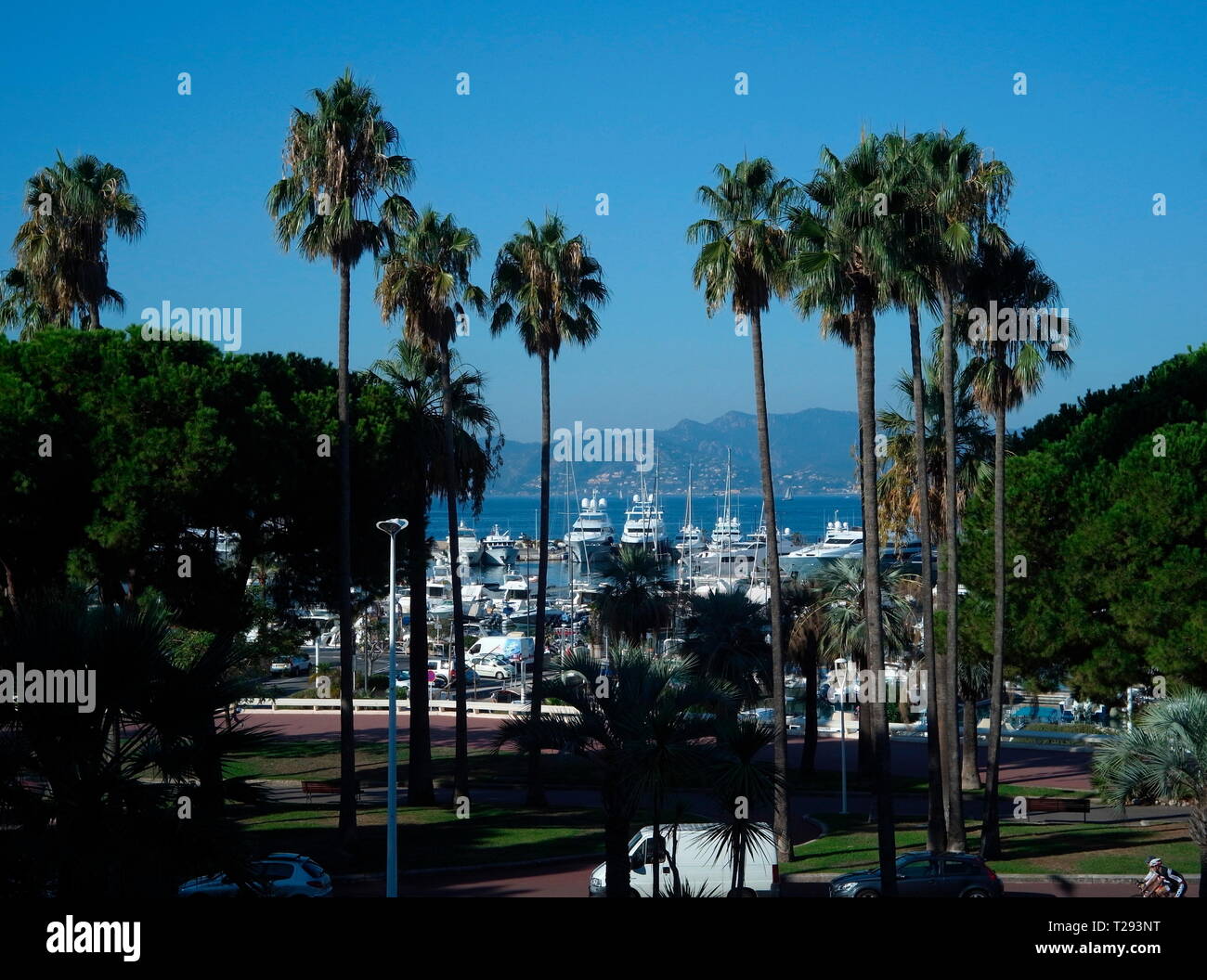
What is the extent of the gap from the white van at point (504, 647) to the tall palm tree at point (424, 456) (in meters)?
44.8

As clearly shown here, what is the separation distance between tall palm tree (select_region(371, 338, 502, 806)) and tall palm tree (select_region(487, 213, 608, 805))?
2.07 metres

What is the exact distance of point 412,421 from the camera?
33.2 meters

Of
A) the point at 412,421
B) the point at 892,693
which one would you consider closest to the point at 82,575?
the point at 412,421

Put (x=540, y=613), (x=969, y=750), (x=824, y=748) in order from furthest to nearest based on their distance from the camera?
(x=824, y=748) < (x=969, y=750) < (x=540, y=613)

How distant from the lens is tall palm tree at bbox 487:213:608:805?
3394 centimetres

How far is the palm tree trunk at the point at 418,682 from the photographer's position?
3262cm

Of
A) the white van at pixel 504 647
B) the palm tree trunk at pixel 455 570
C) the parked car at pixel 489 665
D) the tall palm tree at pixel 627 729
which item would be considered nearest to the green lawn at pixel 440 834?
the palm tree trunk at pixel 455 570

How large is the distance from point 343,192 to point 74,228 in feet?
44.0

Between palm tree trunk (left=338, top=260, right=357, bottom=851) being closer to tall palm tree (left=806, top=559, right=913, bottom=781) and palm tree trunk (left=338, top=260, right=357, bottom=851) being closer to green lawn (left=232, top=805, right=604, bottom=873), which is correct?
green lawn (left=232, top=805, right=604, bottom=873)

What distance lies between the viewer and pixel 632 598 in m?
40.2

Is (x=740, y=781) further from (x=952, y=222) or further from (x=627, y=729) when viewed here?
(x=952, y=222)

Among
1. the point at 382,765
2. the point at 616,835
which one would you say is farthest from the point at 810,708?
the point at 616,835

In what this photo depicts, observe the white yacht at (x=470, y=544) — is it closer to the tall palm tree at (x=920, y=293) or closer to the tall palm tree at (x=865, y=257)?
the tall palm tree at (x=920, y=293)
